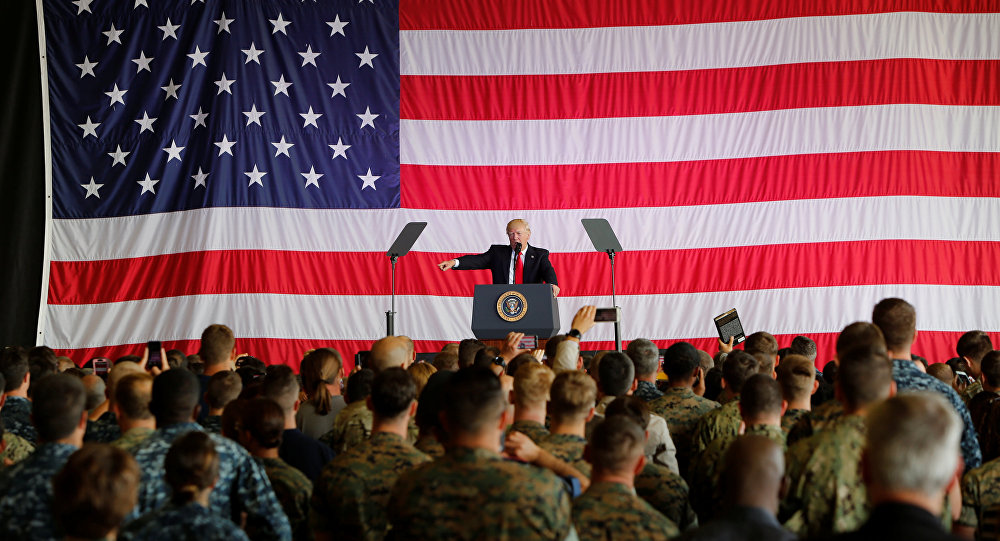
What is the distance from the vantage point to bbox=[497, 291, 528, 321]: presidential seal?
7.51 meters

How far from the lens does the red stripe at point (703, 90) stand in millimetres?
10211

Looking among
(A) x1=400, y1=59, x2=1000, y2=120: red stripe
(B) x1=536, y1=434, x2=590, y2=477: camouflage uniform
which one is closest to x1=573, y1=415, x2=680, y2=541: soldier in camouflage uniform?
(B) x1=536, y1=434, x2=590, y2=477: camouflage uniform

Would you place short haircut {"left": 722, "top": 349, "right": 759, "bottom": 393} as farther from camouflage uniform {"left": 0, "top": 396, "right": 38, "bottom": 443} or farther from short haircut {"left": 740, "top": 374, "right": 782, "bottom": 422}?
camouflage uniform {"left": 0, "top": 396, "right": 38, "bottom": 443}

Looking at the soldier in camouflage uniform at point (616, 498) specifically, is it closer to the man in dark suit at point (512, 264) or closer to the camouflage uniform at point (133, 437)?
the camouflage uniform at point (133, 437)

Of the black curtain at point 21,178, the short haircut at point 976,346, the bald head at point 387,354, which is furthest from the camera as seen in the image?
the black curtain at point 21,178

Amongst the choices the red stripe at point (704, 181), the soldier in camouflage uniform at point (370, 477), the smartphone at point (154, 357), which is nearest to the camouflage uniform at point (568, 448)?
the soldier in camouflage uniform at point (370, 477)

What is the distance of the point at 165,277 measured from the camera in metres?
10.4

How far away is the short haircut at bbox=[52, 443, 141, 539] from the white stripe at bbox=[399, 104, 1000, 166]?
855 centimetres

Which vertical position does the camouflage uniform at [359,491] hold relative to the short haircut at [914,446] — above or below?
below

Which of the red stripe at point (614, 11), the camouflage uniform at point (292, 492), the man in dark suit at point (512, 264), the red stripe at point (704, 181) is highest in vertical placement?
the red stripe at point (614, 11)

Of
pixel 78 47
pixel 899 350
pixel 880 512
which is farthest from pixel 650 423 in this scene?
pixel 78 47

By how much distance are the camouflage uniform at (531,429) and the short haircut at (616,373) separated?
877 millimetres

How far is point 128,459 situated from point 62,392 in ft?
2.74

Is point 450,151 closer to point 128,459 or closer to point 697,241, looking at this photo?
point 697,241
